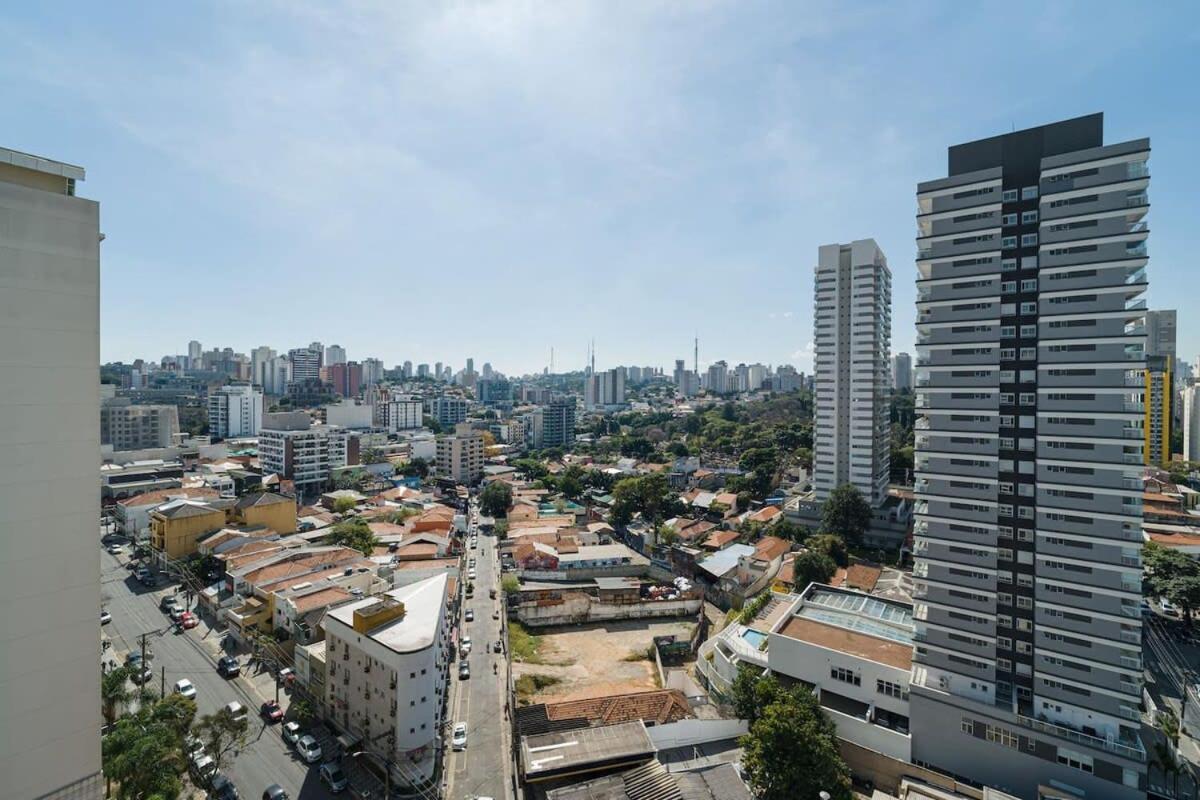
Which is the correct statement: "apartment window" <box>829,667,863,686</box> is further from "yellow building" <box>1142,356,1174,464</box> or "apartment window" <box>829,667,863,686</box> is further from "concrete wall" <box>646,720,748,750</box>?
"yellow building" <box>1142,356,1174,464</box>

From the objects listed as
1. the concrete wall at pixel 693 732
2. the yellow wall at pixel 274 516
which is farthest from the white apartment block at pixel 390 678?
the yellow wall at pixel 274 516

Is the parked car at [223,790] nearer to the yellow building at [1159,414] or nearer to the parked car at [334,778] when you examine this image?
the parked car at [334,778]

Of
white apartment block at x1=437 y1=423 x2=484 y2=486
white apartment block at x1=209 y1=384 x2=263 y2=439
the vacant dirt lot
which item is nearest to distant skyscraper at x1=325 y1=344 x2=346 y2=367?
white apartment block at x1=209 y1=384 x2=263 y2=439

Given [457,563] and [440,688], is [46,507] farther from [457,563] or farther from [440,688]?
[457,563]

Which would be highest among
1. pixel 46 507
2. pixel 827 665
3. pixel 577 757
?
pixel 46 507

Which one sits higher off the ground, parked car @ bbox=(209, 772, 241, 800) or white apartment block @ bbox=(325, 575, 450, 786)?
white apartment block @ bbox=(325, 575, 450, 786)

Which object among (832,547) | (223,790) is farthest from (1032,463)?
(223,790)

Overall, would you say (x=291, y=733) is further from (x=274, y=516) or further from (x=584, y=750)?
(x=274, y=516)

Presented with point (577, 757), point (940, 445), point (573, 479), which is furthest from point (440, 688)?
point (573, 479)
